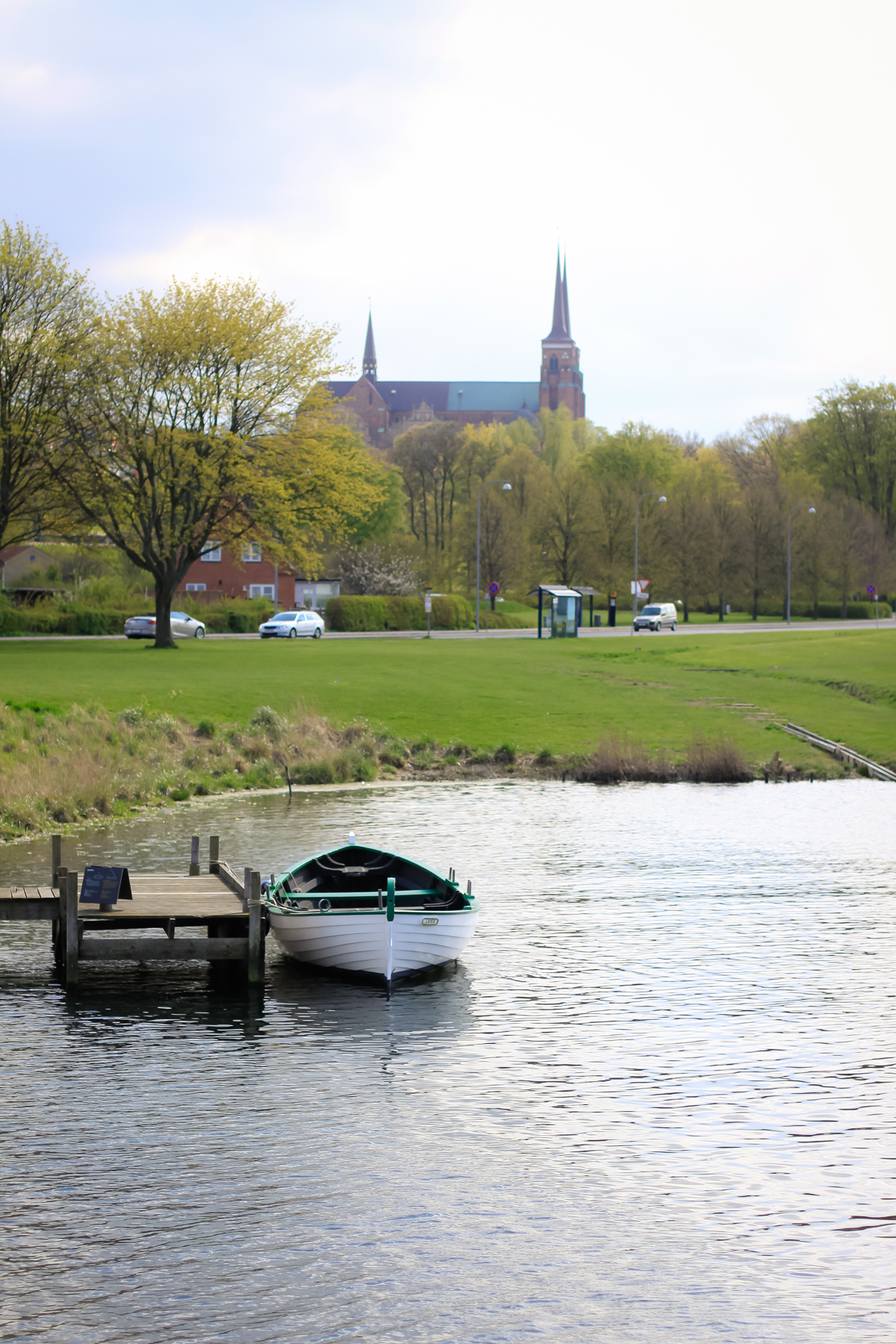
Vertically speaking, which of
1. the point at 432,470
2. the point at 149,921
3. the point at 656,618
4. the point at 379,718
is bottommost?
the point at 149,921

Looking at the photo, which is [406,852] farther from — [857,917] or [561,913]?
[857,917]

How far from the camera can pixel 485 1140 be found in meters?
Answer: 11.8

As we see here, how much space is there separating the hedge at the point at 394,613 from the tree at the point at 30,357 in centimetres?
3779

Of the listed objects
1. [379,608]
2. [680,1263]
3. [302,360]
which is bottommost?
[680,1263]

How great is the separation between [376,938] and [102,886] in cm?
335

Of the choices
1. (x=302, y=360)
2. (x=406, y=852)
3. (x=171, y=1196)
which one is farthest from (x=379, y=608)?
(x=171, y=1196)

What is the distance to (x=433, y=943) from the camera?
55.5 feet

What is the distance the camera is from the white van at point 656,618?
9512 cm

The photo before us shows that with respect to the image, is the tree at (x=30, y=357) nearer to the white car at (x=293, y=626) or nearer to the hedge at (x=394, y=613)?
the white car at (x=293, y=626)

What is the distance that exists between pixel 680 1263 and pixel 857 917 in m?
12.3

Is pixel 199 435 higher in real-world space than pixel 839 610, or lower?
higher

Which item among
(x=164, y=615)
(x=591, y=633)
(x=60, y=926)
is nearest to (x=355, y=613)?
(x=591, y=633)

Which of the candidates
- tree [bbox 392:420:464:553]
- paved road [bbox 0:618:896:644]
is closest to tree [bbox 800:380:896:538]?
paved road [bbox 0:618:896:644]

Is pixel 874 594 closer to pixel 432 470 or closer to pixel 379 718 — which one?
pixel 432 470
